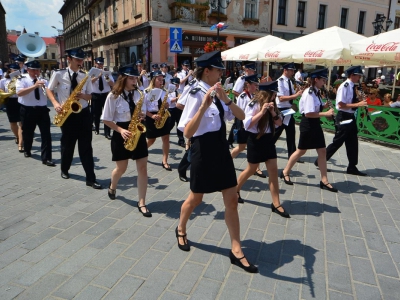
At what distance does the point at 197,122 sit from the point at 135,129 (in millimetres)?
1723

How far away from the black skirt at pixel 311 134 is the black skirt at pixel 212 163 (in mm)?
2679

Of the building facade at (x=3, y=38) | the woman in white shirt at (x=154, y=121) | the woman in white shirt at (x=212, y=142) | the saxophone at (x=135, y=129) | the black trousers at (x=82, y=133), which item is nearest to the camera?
the woman in white shirt at (x=212, y=142)

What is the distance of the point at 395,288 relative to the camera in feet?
9.78

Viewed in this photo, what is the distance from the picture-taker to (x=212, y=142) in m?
3.07

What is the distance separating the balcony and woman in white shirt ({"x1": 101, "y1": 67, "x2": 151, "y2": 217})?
729 inches

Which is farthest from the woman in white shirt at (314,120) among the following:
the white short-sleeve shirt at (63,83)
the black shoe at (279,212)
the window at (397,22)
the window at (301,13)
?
the window at (397,22)

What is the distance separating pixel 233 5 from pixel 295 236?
75.2ft

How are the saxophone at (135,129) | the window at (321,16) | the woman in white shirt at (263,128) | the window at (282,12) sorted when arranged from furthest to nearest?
the window at (321,16) → the window at (282,12) → the saxophone at (135,129) → the woman in white shirt at (263,128)

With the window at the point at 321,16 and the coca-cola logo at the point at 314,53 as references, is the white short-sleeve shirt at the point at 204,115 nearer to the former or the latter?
the coca-cola logo at the point at 314,53

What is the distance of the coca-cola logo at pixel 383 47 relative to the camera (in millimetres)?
6677

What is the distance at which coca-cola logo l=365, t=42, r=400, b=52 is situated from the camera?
6.68 metres

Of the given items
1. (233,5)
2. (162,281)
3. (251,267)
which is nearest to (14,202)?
(162,281)

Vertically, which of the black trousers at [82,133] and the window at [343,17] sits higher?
the window at [343,17]

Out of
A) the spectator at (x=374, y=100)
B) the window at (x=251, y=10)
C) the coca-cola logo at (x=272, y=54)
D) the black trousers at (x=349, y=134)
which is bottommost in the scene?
the black trousers at (x=349, y=134)
